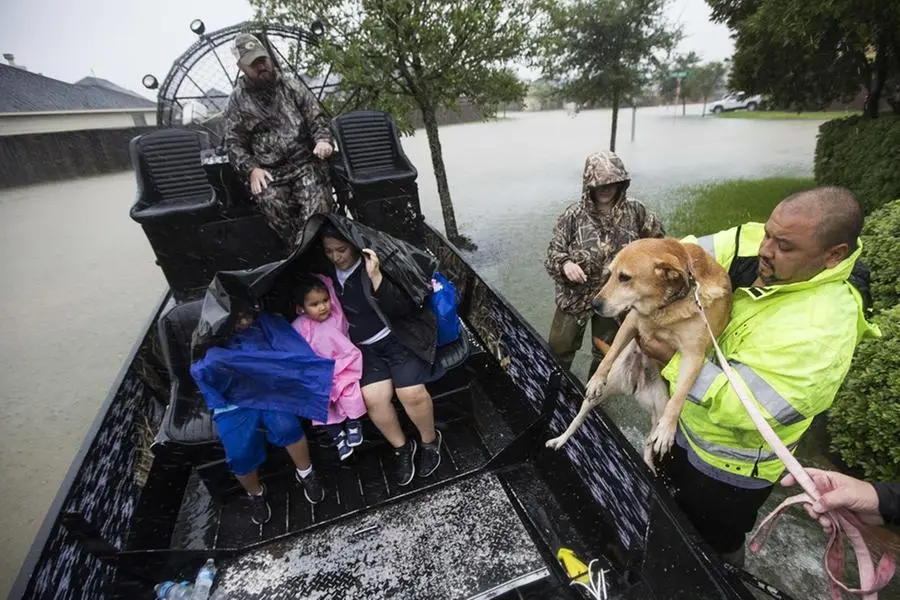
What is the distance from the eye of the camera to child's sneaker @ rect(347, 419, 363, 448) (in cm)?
255

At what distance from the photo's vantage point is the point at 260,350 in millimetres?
2330

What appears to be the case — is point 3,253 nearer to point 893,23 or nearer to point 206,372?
point 206,372

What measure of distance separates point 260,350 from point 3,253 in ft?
38.5

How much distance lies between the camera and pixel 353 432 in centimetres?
255

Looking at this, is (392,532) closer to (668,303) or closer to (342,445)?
(342,445)

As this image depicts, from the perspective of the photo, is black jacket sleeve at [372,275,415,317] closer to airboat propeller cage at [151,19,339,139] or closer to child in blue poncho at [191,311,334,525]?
child in blue poncho at [191,311,334,525]

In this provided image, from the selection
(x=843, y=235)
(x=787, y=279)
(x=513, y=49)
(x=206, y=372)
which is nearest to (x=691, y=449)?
(x=787, y=279)

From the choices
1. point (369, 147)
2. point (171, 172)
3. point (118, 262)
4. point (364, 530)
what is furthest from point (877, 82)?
point (118, 262)

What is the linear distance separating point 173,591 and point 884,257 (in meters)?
4.78

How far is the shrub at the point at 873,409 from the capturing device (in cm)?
230

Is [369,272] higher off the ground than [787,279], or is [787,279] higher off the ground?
[787,279]

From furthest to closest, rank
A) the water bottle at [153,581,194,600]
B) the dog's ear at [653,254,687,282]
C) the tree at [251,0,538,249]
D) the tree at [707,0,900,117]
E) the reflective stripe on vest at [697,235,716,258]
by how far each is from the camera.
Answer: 1. the tree at [707,0,900,117]
2. the tree at [251,0,538,249]
3. the water bottle at [153,581,194,600]
4. the reflective stripe on vest at [697,235,716,258]
5. the dog's ear at [653,254,687,282]

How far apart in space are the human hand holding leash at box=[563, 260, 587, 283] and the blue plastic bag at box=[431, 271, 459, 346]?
30.8 inches

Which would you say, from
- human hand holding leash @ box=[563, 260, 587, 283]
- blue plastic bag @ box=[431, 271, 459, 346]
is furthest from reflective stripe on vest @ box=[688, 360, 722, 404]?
blue plastic bag @ box=[431, 271, 459, 346]
